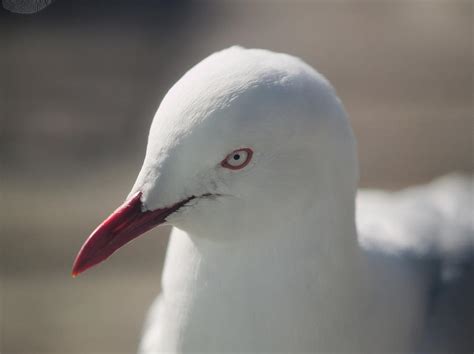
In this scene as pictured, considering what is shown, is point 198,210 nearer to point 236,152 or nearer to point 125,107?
point 236,152

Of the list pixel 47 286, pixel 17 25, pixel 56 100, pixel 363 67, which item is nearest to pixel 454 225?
pixel 47 286

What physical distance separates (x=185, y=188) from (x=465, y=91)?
273cm

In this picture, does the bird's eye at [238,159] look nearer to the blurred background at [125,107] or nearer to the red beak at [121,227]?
the red beak at [121,227]

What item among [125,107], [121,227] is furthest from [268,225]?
[125,107]

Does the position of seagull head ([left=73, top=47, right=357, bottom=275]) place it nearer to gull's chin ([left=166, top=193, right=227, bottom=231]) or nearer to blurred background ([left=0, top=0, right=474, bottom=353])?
gull's chin ([left=166, top=193, right=227, bottom=231])

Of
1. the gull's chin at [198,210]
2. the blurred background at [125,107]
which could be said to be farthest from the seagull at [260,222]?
the blurred background at [125,107]

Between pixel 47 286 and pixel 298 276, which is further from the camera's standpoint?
pixel 47 286

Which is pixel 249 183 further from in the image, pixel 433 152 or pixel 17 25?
pixel 17 25

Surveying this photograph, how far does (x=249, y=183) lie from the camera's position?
4.08ft

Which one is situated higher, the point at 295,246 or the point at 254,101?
the point at 254,101

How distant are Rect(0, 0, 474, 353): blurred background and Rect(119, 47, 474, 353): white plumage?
1194 mm

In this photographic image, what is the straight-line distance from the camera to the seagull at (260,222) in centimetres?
120

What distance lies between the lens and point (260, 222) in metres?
1.29

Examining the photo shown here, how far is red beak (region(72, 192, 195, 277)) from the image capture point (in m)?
1.25
